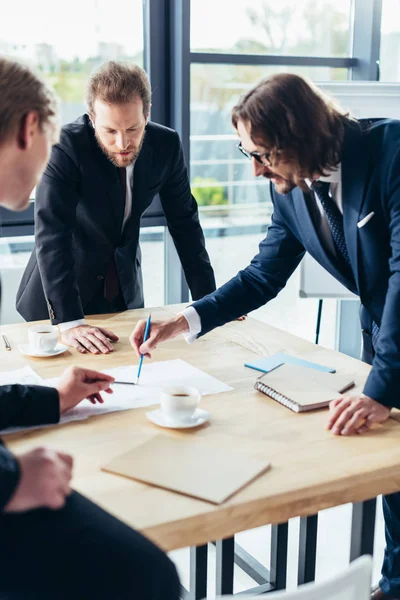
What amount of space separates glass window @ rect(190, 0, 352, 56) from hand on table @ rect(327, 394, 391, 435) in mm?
2710

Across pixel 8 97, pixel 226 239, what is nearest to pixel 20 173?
pixel 8 97

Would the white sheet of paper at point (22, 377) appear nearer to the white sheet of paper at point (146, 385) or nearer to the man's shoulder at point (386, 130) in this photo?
the white sheet of paper at point (146, 385)

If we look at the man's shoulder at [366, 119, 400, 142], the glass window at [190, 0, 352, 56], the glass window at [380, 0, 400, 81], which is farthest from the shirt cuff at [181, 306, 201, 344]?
the glass window at [380, 0, 400, 81]

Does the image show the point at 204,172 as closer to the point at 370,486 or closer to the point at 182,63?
the point at 182,63

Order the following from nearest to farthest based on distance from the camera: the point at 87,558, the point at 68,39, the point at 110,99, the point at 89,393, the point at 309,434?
the point at 87,558
the point at 309,434
the point at 89,393
the point at 110,99
the point at 68,39

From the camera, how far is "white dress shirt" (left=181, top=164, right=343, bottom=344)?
1.92 meters

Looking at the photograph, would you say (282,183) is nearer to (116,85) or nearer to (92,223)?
(116,85)

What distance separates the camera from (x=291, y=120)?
1789 mm

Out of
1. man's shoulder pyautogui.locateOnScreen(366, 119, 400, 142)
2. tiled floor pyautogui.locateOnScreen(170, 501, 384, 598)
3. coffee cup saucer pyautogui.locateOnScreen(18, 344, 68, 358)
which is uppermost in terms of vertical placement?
Result: man's shoulder pyautogui.locateOnScreen(366, 119, 400, 142)

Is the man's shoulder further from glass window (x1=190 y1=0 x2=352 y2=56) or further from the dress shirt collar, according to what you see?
glass window (x1=190 y1=0 x2=352 y2=56)

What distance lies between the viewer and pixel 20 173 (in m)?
1.29

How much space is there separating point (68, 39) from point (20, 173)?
8.56ft

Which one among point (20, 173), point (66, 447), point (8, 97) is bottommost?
point (66, 447)

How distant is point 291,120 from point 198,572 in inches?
50.6
